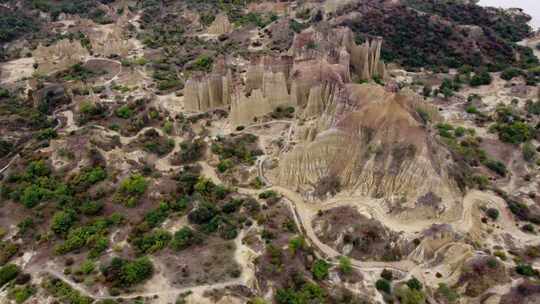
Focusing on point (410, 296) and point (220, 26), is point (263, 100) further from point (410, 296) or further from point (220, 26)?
point (220, 26)

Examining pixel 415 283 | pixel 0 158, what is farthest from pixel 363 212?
pixel 0 158

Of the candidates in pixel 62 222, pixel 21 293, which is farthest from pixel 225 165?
pixel 21 293

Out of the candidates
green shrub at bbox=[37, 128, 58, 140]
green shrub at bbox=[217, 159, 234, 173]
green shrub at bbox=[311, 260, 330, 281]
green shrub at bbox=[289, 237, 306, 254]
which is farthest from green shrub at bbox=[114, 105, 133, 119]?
green shrub at bbox=[311, 260, 330, 281]

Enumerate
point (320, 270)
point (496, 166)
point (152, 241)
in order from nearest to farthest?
point (320, 270), point (152, 241), point (496, 166)

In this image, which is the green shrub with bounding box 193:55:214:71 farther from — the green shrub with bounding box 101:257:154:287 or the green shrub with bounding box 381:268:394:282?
the green shrub with bounding box 381:268:394:282

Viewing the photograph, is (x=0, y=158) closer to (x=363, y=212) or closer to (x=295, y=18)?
(x=363, y=212)

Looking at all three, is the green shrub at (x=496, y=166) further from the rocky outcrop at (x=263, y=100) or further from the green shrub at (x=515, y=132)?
the rocky outcrop at (x=263, y=100)
